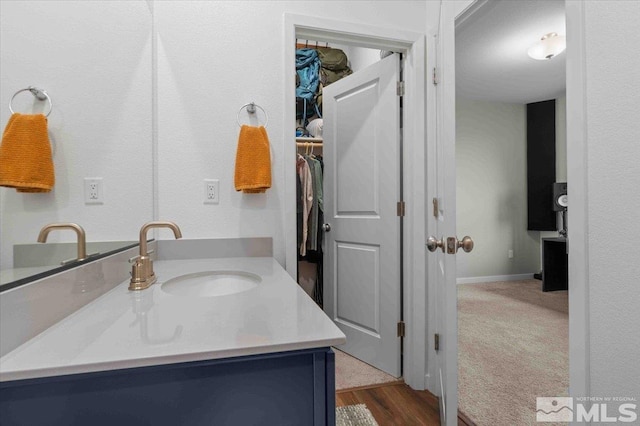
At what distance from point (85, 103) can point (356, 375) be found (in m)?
1.90

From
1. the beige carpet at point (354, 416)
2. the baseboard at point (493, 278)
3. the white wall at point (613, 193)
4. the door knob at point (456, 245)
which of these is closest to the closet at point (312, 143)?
the beige carpet at point (354, 416)

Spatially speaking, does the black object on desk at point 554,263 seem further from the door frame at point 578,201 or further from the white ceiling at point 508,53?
the door frame at point 578,201

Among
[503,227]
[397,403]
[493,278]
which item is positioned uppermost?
[503,227]

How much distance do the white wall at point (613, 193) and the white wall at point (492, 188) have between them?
11.5ft

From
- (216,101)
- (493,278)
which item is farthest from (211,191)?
(493,278)

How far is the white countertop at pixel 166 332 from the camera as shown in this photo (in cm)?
51

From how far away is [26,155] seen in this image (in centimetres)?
64

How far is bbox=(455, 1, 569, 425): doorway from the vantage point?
73.2 inches

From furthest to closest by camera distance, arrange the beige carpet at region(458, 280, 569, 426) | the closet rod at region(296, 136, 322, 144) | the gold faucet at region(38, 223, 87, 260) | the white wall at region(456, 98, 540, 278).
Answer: the white wall at region(456, 98, 540, 278) < the closet rod at region(296, 136, 322, 144) < the beige carpet at region(458, 280, 569, 426) < the gold faucet at region(38, 223, 87, 260)

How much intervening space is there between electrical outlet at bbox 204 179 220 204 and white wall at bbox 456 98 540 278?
354 cm

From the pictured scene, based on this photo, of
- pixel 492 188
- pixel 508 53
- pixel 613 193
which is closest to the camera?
pixel 613 193

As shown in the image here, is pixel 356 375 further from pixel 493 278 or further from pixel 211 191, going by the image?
pixel 493 278

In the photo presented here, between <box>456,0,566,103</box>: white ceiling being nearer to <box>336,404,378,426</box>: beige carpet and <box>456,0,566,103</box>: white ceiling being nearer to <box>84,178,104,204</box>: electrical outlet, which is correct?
<box>84,178,104,204</box>: electrical outlet

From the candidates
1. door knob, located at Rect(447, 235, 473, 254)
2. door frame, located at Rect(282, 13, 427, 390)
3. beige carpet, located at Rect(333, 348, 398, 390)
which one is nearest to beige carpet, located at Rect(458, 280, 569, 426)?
door frame, located at Rect(282, 13, 427, 390)
